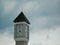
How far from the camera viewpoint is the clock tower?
5059 cm

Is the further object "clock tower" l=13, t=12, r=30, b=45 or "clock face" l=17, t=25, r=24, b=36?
"clock face" l=17, t=25, r=24, b=36

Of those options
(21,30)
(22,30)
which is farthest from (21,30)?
(22,30)

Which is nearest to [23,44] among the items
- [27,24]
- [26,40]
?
[26,40]

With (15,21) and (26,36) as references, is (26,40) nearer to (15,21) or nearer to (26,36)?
(26,36)

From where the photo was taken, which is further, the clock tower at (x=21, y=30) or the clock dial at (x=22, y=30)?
the clock dial at (x=22, y=30)

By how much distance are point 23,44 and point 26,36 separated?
64.9 inches

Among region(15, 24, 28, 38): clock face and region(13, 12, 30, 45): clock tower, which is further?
region(15, 24, 28, 38): clock face

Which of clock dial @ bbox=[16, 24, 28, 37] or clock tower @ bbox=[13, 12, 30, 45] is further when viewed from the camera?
clock dial @ bbox=[16, 24, 28, 37]

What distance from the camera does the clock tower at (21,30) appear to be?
50.6 metres

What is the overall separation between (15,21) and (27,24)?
2.28 m

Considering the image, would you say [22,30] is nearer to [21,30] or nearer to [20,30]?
[21,30]

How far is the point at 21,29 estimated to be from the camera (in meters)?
51.2

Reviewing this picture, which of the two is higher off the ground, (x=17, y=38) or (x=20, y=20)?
(x=20, y=20)

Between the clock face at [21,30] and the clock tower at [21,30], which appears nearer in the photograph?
the clock tower at [21,30]
